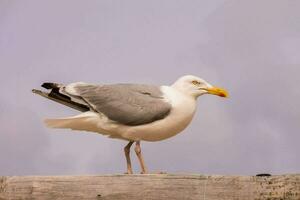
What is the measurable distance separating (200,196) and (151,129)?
81 centimetres

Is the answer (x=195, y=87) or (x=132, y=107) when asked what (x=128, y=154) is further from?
(x=195, y=87)

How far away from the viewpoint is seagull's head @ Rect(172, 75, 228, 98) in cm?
354

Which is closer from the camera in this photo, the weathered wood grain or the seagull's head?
the weathered wood grain

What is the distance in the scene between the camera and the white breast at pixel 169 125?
3328 mm

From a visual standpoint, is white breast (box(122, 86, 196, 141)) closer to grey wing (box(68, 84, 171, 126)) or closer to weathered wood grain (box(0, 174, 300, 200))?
grey wing (box(68, 84, 171, 126))

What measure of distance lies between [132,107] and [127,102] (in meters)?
0.06

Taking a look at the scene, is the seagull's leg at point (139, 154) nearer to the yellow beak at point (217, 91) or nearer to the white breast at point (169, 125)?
the white breast at point (169, 125)

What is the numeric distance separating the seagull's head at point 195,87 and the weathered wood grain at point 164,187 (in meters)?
0.98

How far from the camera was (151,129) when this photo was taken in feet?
10.9

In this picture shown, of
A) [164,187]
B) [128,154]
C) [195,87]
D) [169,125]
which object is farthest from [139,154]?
[164,187]

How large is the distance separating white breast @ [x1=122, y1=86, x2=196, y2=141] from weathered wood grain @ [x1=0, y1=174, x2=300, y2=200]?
672 mm

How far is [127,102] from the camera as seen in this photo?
11.4 feet

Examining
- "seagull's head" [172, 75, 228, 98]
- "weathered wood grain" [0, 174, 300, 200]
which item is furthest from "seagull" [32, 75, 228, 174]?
"weathered wood grain" [0, 174, 300, 200]

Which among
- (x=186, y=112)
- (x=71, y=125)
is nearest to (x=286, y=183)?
(x=186, y=112)
